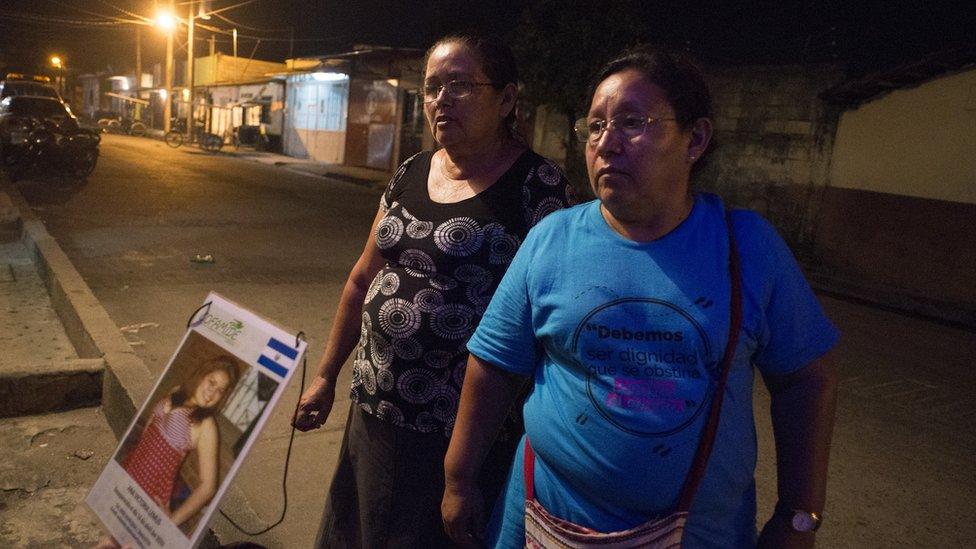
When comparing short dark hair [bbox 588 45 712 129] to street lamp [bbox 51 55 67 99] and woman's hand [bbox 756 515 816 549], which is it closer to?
woman's hand [bbox 756 515 816 549]

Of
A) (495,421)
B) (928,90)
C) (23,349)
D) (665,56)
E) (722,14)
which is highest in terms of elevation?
(722,14)

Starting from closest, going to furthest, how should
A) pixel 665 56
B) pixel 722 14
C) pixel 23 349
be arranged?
pixel 665 56, pixel 23 349, pixel 722 14

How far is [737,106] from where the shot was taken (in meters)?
13.7

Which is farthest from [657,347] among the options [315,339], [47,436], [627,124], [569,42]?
[569,42]

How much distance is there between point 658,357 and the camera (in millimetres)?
1452

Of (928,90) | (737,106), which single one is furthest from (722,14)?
(928,90)

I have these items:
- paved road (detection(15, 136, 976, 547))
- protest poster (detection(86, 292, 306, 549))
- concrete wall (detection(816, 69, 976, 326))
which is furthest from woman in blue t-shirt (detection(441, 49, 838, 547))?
concrete wall (detection(816, 69, 976, 326))

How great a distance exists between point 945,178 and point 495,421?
1070 cm

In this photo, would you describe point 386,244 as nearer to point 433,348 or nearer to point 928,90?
point 433,348

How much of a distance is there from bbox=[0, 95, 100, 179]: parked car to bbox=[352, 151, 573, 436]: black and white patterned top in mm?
14959

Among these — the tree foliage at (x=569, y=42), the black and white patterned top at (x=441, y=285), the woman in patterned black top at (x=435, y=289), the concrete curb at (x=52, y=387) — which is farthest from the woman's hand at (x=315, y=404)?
the tree foliage at (x=569, y=42)

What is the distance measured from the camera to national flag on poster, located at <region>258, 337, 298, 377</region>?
1.70 meters

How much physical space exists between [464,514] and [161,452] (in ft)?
2.48

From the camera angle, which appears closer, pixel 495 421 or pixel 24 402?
pixel 495 421
